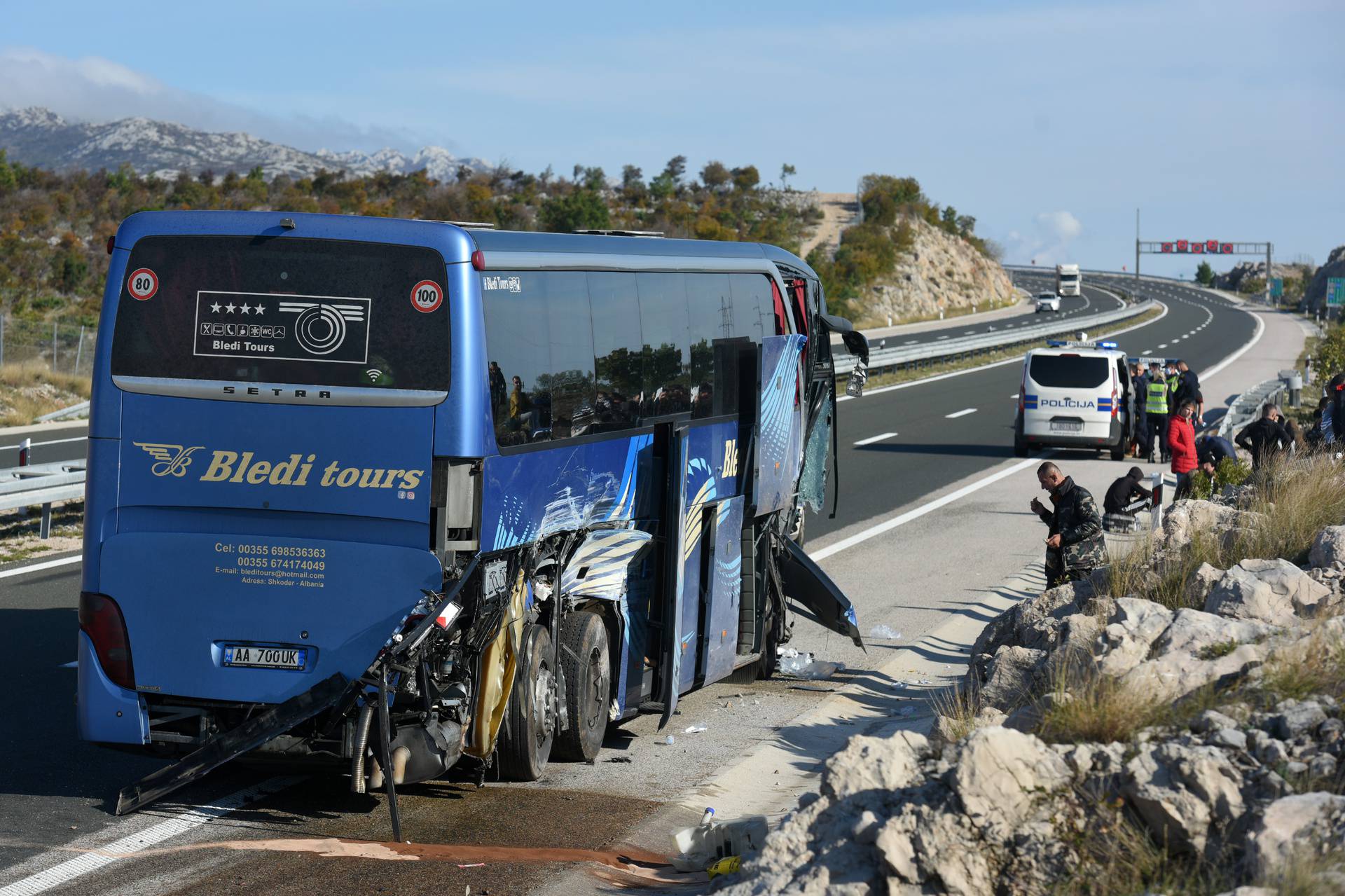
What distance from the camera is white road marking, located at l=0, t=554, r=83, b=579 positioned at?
49.1 ft

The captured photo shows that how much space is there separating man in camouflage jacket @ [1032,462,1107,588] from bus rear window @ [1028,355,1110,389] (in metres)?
15.1

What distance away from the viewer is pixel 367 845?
746cm

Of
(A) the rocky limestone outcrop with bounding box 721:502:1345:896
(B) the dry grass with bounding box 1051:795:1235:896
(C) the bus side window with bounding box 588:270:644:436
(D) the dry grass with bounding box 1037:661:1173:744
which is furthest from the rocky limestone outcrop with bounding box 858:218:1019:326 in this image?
(B) the dry grass with bounding box 1051:795:1235:896

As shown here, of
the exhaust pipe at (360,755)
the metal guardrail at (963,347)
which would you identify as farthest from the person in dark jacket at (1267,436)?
the exhaust pipe at (360,755)

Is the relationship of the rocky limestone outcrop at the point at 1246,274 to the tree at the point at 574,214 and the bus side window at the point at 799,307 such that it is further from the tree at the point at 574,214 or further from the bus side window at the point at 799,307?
the bus side window at the point at 799,307

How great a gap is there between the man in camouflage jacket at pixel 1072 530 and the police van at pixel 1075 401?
581 inches

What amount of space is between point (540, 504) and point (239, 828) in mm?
2371

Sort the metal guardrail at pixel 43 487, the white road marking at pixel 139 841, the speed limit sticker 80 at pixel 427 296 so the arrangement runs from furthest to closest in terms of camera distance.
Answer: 1. the metal guardrail at pixel 43 487
2. the speed limit sticker 80 at pixel 427 296
3. the white road marking at pixel 139 841

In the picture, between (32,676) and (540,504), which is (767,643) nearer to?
(540,504)

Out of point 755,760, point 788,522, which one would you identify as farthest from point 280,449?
point 788,522

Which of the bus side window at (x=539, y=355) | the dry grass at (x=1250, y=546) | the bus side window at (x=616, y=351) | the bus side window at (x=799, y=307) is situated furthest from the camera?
the bus side window at (x=799, y=307)

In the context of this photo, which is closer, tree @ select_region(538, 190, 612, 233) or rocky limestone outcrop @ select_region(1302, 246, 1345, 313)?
tree @ select_region(538, 190, 612, 233)

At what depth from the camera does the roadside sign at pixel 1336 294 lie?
92875mm

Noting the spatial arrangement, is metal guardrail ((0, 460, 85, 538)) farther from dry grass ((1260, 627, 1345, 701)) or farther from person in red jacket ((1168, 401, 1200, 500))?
dry grass ((1260, 627, 1345, 701))
